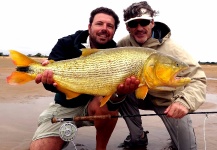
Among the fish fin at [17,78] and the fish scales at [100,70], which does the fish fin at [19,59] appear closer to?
the fish fin at [17,78]

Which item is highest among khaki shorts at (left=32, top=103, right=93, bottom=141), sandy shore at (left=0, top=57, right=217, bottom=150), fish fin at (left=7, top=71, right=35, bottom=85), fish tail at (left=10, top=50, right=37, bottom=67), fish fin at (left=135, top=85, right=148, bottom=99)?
fish tail at (left=10, top=50, right=37, bottom=67)

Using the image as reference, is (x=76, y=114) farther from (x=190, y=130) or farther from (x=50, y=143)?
(x=190, y=130)

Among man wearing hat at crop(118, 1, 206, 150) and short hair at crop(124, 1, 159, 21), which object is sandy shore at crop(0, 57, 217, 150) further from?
short hair at crop(124, 1, 159, 21)

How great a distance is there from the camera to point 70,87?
3525 millimetres

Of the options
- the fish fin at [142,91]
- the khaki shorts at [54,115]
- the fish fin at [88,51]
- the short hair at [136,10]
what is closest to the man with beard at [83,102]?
the khaki shorts at [54,115]

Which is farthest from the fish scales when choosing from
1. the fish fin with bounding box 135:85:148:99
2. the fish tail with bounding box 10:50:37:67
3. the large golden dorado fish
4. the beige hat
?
the beige hat

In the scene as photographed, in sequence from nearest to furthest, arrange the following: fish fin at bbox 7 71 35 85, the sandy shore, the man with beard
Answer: fish fin at bbox 7 71 35 85
the man with beard
the sandy shore

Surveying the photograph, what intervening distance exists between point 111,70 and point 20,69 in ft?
3.45

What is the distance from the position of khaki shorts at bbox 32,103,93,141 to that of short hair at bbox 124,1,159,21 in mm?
1507

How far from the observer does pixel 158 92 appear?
4.41 meters

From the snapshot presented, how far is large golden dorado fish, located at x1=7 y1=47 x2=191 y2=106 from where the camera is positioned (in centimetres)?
334

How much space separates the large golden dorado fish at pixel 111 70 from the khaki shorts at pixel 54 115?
871mm

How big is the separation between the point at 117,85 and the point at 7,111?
3472mm

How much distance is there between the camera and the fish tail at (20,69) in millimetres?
3359
